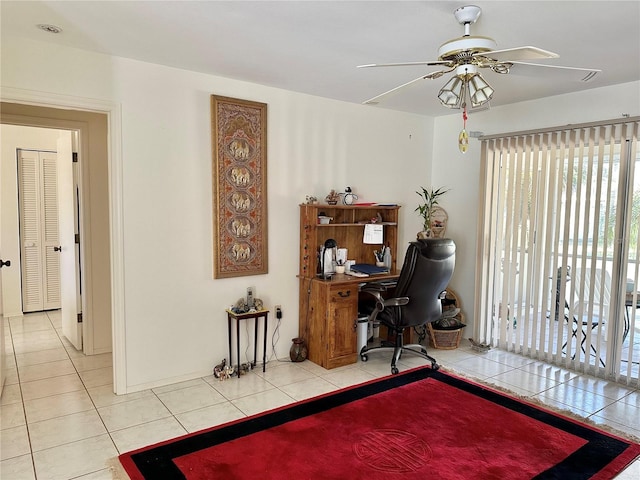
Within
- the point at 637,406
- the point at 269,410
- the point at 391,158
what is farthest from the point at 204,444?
the point at 391,158

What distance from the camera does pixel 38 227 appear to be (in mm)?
5863

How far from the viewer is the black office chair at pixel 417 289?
371 cm

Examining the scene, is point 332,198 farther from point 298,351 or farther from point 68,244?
point 68,244

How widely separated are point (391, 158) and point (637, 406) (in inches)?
124

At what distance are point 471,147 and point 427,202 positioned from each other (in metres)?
0.80

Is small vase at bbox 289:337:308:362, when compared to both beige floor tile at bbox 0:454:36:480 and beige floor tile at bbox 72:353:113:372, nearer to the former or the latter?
beige floor tile at bbox 72:353:113:372

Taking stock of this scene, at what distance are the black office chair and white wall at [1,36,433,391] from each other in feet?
2.96

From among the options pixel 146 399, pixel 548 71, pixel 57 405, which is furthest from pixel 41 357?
pixel 548 71

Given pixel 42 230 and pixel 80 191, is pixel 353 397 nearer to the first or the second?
pixel 80 191

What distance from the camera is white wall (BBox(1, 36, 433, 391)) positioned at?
3.24 m

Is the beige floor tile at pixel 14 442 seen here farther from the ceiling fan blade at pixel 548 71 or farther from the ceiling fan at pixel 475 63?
the ceiling fan blade at pixel 548 71

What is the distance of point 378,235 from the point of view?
454cm

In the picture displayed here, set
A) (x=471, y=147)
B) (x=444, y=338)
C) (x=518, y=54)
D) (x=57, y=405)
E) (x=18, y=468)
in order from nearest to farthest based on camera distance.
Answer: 1. (x=518, y=54)
2. (x=18, y=468)
3. (x=57, y=405)
4. (x=444, y=338)
5. (x=471, y=147)

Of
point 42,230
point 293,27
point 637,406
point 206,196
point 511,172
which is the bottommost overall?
point 637,406
